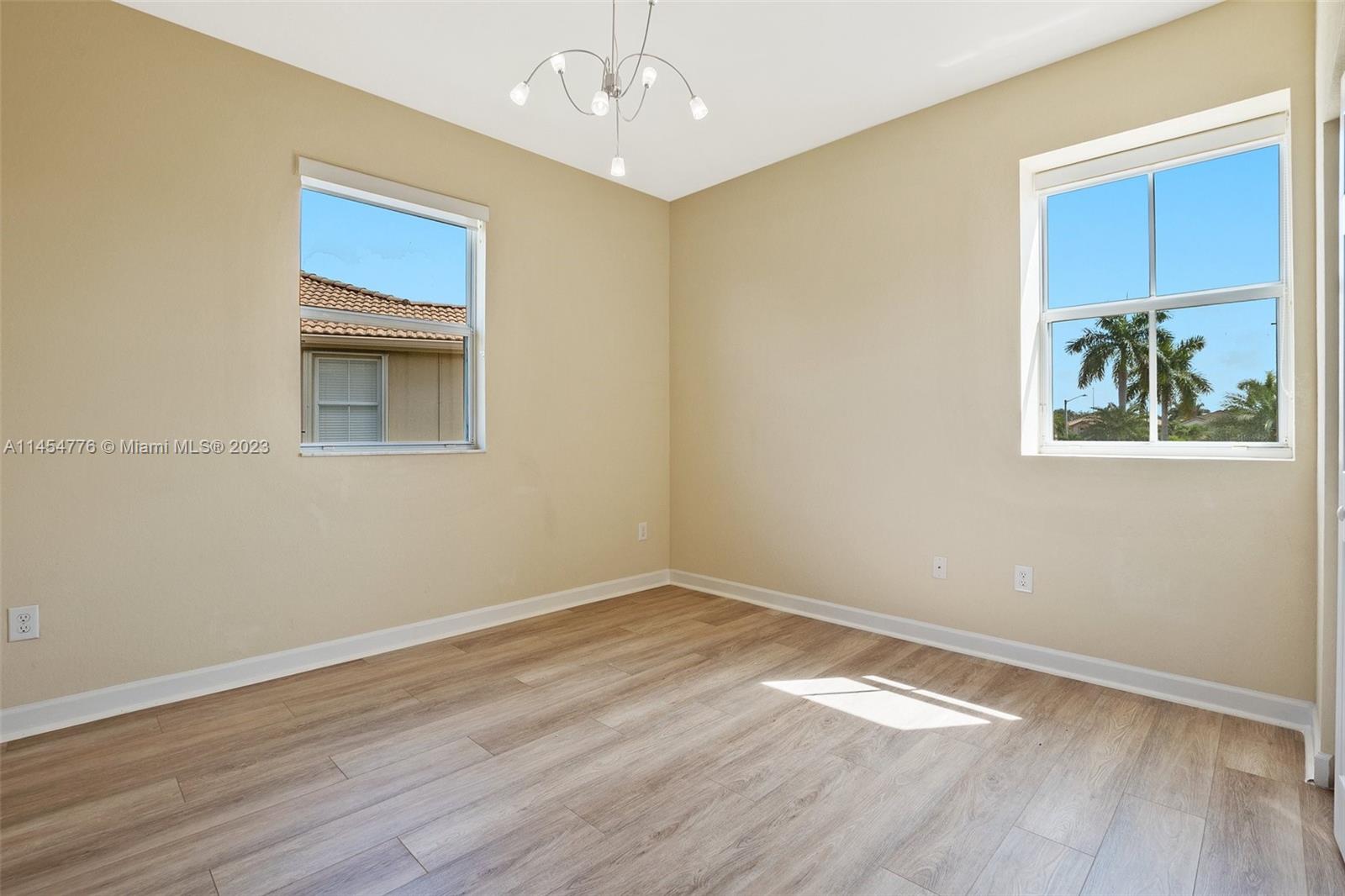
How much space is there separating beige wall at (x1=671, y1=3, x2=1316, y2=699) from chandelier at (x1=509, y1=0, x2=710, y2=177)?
117 centimetres

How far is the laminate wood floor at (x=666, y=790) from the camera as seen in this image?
5.32ft

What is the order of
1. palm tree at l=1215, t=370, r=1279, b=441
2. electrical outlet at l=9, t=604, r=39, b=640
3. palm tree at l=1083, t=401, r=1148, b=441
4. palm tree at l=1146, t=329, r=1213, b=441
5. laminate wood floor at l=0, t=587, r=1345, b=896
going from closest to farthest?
laminate wood floor at l=0, t=587, r=1345, b=896 → electrical outlet at l=9, t=604, r=39, b=640 → palm tree at l=1215, t=370, r=1279, b=441 → palm tree at l=1146, t=329, r=1213, b=441 → palm tree at l=1083, t=401, r=1148, b=441

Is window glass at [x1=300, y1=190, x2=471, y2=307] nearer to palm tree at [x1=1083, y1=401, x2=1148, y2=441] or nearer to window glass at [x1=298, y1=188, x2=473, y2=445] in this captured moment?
window glass at [x1=298, y1=188, x2=473, y2=445]

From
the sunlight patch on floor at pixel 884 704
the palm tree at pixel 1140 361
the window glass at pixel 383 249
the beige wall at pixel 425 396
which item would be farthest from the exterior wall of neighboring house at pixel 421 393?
the palm tree at pixel 1140 361

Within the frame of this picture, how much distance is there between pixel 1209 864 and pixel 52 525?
3.90 meters

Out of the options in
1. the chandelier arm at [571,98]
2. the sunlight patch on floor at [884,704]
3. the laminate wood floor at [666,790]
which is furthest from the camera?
the chandelier arm at [571,98]

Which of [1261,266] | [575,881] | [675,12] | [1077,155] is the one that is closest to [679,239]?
[675,12]

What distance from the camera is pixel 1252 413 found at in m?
2.62

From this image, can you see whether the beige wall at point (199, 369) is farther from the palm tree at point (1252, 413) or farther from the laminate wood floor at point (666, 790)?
the palm tree at point (1252, 413)

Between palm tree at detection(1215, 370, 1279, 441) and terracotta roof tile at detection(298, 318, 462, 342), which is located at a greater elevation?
terracotta roof tile at detection(298, 318, 462, 342)

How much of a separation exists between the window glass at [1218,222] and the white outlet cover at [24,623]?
476cm

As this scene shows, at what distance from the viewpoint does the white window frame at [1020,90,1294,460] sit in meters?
2.54

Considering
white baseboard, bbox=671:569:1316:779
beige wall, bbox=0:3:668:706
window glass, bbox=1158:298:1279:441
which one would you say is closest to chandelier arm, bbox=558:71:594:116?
beige wall, bbox=0:3:668:706

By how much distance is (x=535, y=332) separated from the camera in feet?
12.9
